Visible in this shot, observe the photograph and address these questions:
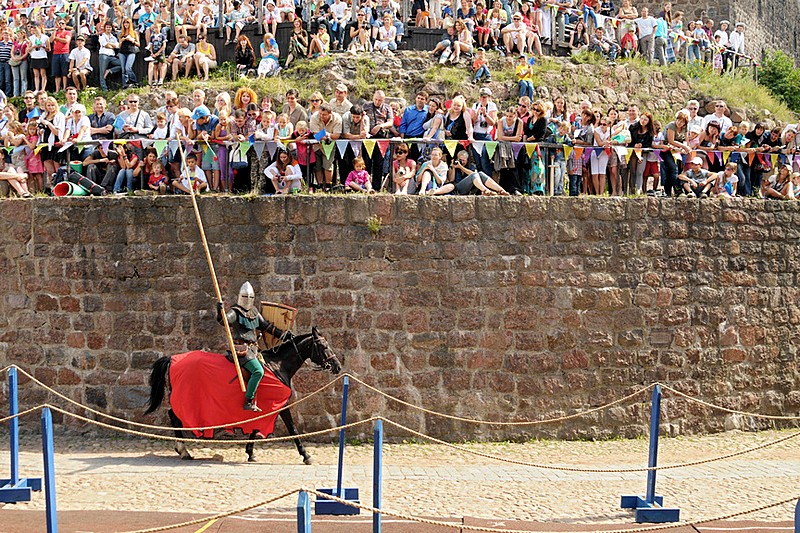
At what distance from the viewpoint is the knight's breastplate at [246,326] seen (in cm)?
1212

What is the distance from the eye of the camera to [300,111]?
1528 cm

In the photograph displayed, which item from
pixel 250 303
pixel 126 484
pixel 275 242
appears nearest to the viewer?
pixel 126 484

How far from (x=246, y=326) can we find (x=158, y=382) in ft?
4.15

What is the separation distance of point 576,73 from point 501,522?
12.7 m

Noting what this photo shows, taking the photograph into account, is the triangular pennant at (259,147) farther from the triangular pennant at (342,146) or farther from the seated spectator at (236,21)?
the seated spectator at (236,21)

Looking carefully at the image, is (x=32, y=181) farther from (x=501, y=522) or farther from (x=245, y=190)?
(x=501, y=522)

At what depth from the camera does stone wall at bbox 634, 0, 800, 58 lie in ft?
102

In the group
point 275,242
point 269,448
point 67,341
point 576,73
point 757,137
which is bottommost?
point 269,448

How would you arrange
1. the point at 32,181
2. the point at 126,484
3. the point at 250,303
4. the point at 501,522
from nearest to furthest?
the point at 501,522 → the point at 126,484 → the point at 250,303 → the point at 32,181

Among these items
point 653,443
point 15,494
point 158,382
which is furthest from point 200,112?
point 653,443

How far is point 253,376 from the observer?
12.0m

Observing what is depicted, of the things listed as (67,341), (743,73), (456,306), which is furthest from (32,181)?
(743,73)

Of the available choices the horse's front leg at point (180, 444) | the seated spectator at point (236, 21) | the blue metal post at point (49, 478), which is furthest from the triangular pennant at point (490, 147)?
the seated spectator at point (236, 21)

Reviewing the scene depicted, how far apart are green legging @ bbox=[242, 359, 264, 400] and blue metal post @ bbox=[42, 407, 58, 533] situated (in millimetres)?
3445
